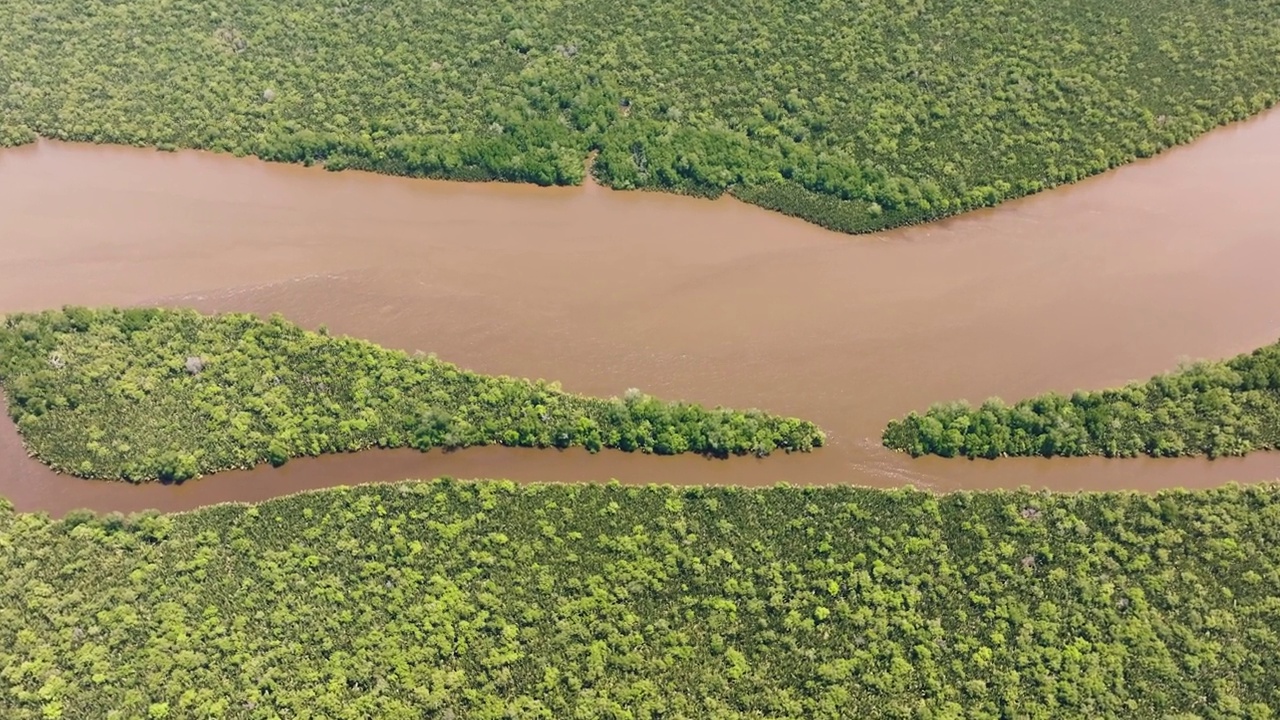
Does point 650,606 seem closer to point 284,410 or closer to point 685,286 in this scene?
point 685,286

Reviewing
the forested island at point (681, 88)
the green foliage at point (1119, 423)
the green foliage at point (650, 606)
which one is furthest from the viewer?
the forested island at point (681, 88)

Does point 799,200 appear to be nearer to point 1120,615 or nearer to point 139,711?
point 1120,615

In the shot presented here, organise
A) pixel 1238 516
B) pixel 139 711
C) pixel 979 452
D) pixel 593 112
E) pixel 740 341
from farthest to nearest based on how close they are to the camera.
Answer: pixel 593 112 → pixel 740 341 → pixel 979 452 → pixel 1238 516 → pixel 139 711

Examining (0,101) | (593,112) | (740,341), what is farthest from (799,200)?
(0,101)

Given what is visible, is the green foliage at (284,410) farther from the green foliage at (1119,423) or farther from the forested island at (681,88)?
the forested island at (681,88)

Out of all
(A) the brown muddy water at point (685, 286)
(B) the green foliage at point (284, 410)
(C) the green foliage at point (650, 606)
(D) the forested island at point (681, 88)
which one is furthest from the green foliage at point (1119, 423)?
(D) the forested island at point (681, 88)

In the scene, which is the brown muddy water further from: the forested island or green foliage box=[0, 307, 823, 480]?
the forested island

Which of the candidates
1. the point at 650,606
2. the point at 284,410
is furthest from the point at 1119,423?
the point at 284,410
